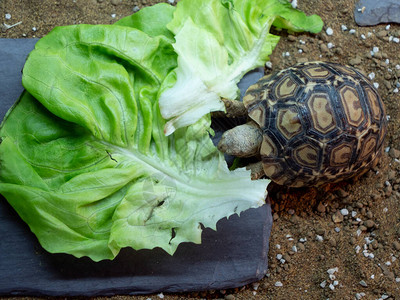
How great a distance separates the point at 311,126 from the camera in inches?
97.3

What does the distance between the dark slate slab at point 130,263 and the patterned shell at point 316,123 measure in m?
0.35

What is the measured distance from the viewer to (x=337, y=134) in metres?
2.48

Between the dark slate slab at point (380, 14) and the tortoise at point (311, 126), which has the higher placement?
the dark slate slab at point (380, 14)

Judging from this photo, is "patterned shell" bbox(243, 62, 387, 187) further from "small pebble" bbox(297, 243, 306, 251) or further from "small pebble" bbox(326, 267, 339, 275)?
"small pebble" bbox(326, 267, 339, 275)

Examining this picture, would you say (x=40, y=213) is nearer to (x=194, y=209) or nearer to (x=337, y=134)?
(x=194, y=209)

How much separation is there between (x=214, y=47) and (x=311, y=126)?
645 millimetres

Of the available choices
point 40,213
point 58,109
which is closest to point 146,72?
point 58,109

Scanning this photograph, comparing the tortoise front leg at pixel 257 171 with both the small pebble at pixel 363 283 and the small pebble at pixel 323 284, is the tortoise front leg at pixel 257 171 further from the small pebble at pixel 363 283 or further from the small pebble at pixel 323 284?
the small pebble at pixel 363 283

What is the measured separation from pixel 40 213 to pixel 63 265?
16.8 inches

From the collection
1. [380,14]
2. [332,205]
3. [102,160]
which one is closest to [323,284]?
[332,205]

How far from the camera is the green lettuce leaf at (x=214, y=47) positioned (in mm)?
2385

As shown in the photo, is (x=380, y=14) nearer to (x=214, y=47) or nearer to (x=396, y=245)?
(x=214, y=47)

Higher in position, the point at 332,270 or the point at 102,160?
the point at 102,160

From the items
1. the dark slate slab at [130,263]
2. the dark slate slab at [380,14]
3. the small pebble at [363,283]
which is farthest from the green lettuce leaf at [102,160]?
the dark slate slab at [380,14]
